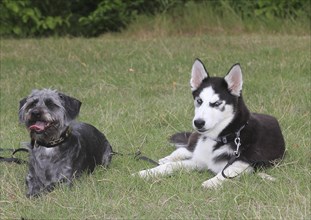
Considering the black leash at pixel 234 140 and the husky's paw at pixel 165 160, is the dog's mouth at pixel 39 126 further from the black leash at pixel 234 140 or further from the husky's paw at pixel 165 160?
the black leash at pixel 234 140

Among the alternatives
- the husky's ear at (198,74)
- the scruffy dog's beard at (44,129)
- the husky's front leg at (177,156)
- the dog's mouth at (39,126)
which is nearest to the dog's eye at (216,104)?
the husky's ear at (198,74)

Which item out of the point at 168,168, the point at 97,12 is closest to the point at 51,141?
the point at 168,168

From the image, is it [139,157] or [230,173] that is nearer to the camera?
[230,173]


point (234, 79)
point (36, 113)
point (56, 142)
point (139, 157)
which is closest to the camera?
point (36, 113)

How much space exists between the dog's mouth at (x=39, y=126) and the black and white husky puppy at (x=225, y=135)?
36.9 inches

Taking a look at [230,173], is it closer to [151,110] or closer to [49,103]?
[49,103]

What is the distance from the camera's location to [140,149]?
5875mm

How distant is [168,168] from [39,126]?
48.5 inches

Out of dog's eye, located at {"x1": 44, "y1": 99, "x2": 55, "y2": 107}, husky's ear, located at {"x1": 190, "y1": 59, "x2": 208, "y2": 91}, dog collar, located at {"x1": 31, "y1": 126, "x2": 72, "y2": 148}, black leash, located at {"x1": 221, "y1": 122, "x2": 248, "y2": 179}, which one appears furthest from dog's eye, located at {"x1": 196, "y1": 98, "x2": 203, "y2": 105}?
dog's eye, located at {"x1": 44, "y1": 99, "x2": 55, "y2": 107}

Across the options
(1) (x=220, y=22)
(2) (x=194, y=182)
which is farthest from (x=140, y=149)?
(1) (x=220, y=22)

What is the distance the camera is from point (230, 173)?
4.86 m

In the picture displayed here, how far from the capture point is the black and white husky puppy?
4.90m

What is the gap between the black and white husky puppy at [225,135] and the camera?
4.90 m

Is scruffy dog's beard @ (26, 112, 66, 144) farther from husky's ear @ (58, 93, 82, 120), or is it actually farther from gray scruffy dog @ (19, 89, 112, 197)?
husky's ear @ (58, 93, 82, 120)
